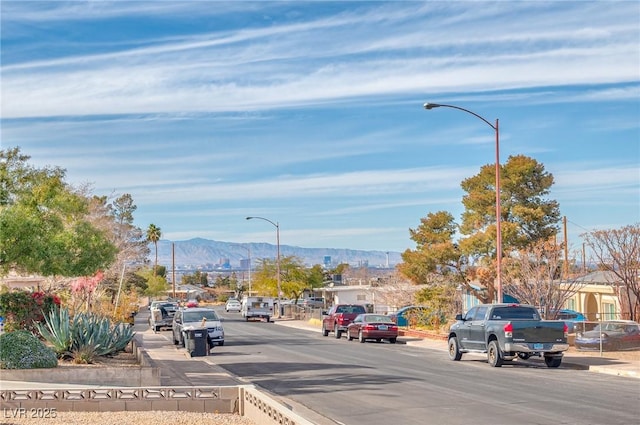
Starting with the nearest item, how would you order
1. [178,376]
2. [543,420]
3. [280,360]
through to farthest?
[543,420] < [178,376] < [280,360]

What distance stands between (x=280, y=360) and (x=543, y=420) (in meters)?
15.0

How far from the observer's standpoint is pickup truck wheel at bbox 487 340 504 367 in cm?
2648

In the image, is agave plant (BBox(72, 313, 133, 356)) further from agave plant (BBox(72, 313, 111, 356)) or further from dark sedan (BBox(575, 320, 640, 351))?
dark sedan (BBox(575, 320, 640, 351))

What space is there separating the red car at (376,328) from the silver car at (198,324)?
23.3ft

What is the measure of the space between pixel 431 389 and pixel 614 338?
13.4 m

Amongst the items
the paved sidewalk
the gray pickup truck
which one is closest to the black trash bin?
the gray pickup truck

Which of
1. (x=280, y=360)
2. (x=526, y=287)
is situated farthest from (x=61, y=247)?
(x=526, y=287)

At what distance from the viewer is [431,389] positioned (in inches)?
782

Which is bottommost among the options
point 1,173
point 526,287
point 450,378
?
point 450,378

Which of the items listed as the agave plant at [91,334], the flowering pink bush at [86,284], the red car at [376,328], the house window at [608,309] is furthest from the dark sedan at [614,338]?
the flowering pink bush at [86,284]

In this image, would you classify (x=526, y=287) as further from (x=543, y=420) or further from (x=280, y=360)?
(x=543, y=420)

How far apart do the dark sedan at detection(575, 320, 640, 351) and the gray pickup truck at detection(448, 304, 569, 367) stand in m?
4.42

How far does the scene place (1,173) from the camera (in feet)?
79.7

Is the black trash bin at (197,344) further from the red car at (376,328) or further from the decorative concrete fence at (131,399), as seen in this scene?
the decorative concrete fence at (131,399)
